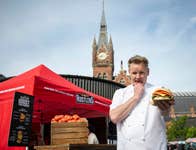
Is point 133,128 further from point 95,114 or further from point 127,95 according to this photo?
point 95,114

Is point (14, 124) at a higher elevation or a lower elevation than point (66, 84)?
lower

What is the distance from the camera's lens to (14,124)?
17.6ft

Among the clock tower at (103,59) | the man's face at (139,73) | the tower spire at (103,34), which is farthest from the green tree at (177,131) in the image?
the man's face at (139,73)

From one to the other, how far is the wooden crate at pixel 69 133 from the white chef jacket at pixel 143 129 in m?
2.40

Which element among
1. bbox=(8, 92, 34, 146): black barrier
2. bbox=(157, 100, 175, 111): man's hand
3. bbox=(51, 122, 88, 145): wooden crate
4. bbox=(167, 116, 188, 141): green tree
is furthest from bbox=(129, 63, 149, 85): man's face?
bbox=(167, 116, 188, 141): green tree

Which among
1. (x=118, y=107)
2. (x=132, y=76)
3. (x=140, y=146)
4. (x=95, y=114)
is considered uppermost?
(x=95, y=114)

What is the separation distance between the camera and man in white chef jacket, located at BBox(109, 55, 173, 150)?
2.17 meters

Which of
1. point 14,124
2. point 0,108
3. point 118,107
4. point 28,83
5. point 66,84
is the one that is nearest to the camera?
point 118,107

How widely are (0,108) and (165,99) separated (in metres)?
4.78

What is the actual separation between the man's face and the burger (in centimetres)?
16

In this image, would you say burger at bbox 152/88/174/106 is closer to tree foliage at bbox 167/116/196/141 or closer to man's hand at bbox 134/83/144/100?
man's hand at bbox 134/83/144/100

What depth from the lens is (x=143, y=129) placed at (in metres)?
2.18

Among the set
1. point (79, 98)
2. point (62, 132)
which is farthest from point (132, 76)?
point (79, 98)

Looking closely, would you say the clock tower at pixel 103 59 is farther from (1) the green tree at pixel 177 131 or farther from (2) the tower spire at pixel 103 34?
(1) the green tree at pixel 177 131
